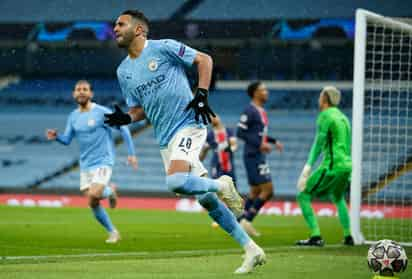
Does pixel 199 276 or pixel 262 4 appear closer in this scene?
pixel 199 276

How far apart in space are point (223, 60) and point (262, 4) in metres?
5.41

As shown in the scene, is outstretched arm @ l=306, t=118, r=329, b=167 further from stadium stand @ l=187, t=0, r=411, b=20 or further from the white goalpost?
stadium stand @ l=187, t=0, r=411, b=20

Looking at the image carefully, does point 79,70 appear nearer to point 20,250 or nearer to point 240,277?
point 20,250

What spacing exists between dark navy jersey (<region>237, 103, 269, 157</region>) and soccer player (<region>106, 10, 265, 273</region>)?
6671 mm

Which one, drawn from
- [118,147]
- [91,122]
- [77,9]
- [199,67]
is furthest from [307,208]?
[77,9]

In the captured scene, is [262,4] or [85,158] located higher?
[262,4]

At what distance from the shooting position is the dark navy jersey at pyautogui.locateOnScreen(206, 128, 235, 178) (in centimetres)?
1788

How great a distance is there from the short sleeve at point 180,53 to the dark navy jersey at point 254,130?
6959 mm

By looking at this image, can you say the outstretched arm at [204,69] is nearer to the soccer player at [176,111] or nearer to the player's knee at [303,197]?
the soccer player at [176,111]

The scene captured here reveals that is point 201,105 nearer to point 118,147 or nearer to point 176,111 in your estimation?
point 176,111

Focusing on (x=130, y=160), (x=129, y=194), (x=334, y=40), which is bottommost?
(x=129, y=194)

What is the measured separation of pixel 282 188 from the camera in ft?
97.4

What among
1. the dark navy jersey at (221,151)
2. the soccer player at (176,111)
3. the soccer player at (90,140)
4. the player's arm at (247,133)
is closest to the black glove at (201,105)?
the soccer player at (176,111)

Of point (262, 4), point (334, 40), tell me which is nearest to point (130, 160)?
point (262, 4)
